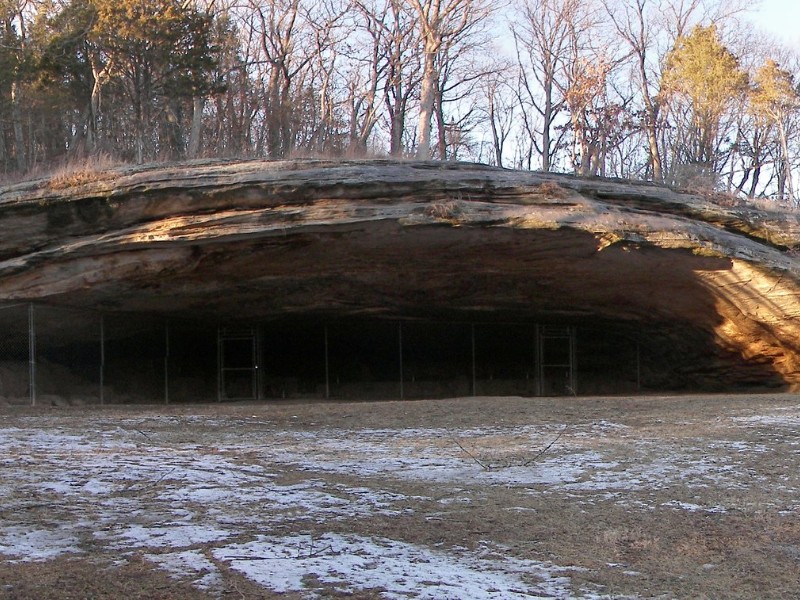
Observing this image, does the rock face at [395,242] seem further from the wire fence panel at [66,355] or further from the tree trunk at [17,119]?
the tree trunk at [17,119]

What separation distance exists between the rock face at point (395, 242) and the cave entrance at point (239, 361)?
3315 mm

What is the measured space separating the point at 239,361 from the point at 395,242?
9.24 metres

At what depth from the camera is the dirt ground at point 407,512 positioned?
13.2ft

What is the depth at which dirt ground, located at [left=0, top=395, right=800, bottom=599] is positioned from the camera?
4.02 m

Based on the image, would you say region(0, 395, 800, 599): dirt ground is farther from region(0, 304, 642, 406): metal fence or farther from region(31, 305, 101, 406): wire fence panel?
region(0, 304, 642, 406): metal fence

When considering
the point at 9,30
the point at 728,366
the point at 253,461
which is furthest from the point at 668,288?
the point at 9,30

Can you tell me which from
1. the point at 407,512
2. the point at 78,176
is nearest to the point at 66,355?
the point at 78,176

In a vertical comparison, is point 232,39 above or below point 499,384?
above

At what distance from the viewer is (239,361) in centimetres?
2208

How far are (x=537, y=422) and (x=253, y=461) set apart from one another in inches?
157

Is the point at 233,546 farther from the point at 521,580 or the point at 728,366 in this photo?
the point at 728,366

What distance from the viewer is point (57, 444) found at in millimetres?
8141

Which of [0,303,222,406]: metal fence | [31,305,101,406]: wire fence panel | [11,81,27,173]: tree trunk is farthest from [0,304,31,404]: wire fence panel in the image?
[11,81,27,173]: tree trunk

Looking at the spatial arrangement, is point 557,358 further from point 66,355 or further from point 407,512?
point 407,512
